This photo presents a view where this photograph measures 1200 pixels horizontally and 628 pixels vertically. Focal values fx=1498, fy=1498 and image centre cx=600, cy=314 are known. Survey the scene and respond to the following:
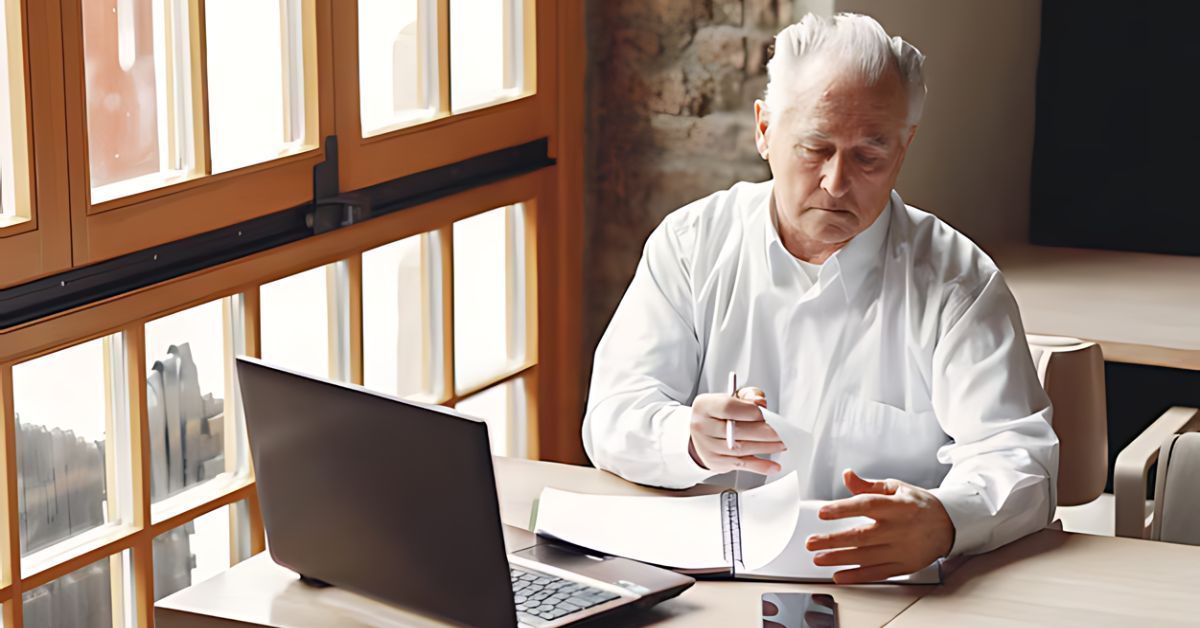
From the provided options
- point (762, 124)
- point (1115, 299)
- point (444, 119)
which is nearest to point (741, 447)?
point (762, 124)

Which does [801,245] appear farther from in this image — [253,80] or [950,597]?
[253,80]

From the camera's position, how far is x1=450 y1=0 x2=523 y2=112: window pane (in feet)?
9.45

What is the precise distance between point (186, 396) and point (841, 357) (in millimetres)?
1002

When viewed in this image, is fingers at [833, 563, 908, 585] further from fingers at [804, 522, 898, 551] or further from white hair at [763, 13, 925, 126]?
white hair at [763, 13, 925, 126]

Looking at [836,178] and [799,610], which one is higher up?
[836,178]

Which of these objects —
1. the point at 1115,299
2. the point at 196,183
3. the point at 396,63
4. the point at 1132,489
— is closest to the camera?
the point at 196,183

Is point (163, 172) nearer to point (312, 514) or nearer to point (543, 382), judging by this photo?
point (312, 514)

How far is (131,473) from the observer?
2.21 m

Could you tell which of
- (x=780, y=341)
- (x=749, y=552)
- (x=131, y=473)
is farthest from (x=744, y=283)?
(x=131, y=473)

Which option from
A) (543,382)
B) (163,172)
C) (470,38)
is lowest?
(543,382)

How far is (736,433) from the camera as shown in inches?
73.5

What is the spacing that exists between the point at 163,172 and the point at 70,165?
0.71ft

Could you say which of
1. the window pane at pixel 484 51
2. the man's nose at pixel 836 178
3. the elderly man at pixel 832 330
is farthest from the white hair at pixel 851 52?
the window pane at pixel 484 51

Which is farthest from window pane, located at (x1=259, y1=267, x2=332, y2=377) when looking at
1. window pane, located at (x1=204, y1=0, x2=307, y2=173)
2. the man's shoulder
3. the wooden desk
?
the wooden desk
